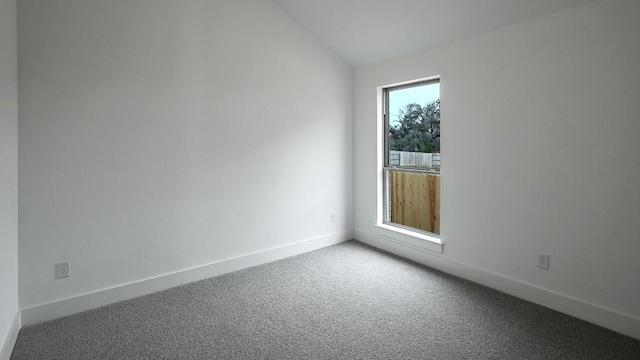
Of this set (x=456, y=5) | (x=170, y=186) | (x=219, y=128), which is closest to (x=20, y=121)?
(x=170, y=186)

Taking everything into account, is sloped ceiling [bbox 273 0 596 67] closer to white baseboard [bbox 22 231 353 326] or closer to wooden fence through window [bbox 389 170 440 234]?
wooden fence through window [bbox 389 170 440 234]

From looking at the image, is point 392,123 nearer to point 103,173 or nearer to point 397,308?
point 397,308

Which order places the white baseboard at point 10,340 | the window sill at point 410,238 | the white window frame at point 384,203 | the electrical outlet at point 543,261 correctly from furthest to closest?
the white window frame at point 384,203 → the window sill at point 410,238 → the electrical outlet at point 543,261 → the white baseboard at point 10,340

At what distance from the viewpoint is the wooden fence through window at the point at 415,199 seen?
3664 millimetres

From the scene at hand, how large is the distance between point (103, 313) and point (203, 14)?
2629 millimetres

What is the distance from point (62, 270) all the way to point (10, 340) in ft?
1.81

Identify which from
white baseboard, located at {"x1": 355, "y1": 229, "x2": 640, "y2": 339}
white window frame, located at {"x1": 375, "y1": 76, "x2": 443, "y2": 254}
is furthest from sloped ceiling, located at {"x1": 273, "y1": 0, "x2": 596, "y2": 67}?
white baseboard, located at {"x1": 355, "y1": 229, "x2": 640, "y2": 339}

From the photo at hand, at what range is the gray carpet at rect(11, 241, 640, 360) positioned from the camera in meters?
2.07

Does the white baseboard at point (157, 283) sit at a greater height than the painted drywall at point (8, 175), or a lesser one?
lesser

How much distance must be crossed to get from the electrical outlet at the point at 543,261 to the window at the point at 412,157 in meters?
1.05

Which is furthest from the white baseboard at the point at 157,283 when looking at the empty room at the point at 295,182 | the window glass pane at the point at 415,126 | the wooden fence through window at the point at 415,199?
the window glass pane at the point at 415,126

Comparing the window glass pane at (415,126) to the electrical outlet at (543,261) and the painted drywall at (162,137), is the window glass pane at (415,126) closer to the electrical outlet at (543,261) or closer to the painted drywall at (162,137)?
the painted drywall at (162,137)

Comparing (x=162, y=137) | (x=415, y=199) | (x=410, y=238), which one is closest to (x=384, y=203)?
(x=415, y=199)

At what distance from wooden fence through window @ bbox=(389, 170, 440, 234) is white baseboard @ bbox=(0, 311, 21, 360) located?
11.5 ft
